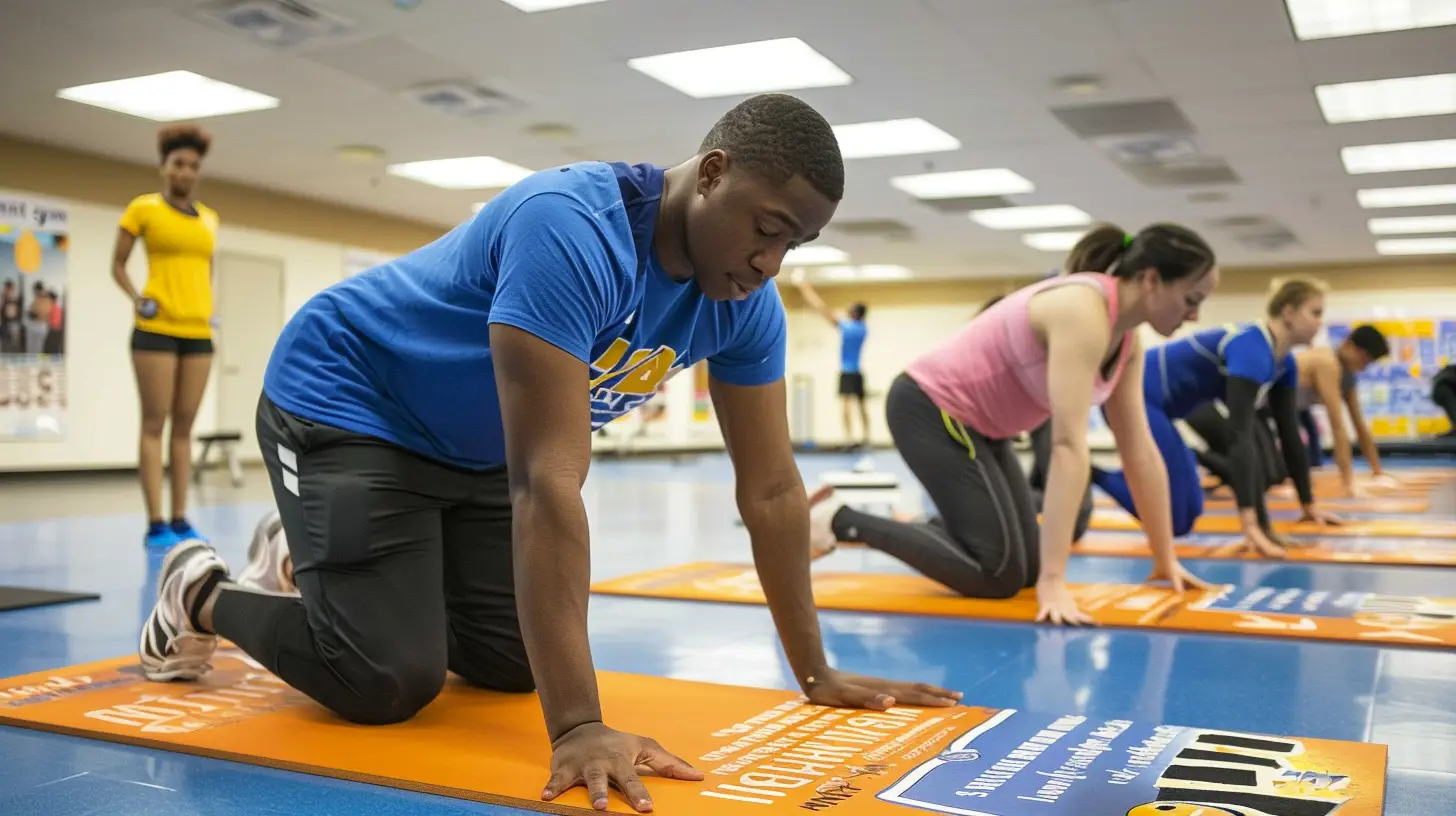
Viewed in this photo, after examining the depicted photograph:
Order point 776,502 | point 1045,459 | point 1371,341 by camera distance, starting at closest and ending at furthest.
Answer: point 776,502, point 1045,459, point 1371,341

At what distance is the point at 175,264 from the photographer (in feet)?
14.7

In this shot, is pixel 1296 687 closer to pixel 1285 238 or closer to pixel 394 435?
pixel 394 435

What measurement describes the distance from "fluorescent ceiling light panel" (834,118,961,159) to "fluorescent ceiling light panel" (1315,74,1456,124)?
2493 mm

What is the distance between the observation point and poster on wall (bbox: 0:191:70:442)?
361 inches

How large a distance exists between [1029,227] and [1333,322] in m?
5.61

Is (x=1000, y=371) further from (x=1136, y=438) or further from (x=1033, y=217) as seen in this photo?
(x=1033, y=217)

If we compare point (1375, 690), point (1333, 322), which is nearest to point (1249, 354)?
point (1375, 690)

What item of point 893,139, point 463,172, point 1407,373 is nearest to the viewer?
point 893,139

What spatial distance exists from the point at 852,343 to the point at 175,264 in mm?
10000

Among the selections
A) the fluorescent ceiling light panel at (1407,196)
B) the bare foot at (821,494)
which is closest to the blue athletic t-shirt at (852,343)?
the fluorescent ceiling light panel at (1407,196)

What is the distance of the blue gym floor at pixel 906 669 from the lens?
1.46 m

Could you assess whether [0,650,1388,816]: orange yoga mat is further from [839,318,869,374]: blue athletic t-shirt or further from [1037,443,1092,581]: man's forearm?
[839,318,869,374]: blue athletic t-shirt

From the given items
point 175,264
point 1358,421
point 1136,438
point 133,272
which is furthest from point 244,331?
point 1136,438

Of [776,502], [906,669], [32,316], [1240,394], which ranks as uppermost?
[32,316]
